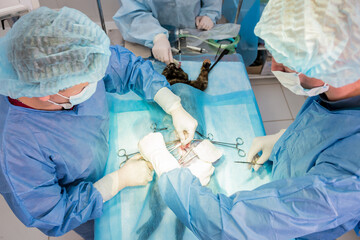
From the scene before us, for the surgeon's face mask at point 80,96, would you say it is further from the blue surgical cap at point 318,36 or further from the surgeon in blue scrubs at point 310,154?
the blue surgical cap at point 318,36

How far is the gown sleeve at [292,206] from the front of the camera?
89 centimetres

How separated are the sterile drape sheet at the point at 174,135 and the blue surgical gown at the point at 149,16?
11.8 inches

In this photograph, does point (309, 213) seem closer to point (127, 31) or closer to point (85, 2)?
point (127, 31)

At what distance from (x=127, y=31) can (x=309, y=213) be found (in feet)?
6.52

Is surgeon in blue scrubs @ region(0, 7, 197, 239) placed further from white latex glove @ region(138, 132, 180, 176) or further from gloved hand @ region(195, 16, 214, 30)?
gloved hand @ region(195, 16, 214, 30)

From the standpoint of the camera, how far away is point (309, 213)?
912 mm

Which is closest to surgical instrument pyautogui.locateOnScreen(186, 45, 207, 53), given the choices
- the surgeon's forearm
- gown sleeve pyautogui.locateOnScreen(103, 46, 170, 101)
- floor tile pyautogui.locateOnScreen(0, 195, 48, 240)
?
gown sleeve pyautogui.locateOnScreen(103, 46, 170, 101)

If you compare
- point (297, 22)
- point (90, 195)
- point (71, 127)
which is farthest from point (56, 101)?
point (297, 22)

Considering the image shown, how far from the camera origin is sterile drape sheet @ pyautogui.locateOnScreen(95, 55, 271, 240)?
55.0 inches

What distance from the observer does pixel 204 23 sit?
233cm

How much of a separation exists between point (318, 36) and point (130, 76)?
3.92ft

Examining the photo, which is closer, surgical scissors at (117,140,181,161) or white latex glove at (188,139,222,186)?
white latex glove at (188,139,222,186)

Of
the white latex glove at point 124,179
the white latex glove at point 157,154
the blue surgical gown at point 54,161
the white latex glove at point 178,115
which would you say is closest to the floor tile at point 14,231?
the blue surgical gown at point 54,161

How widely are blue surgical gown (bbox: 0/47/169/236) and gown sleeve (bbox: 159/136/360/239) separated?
603mm
